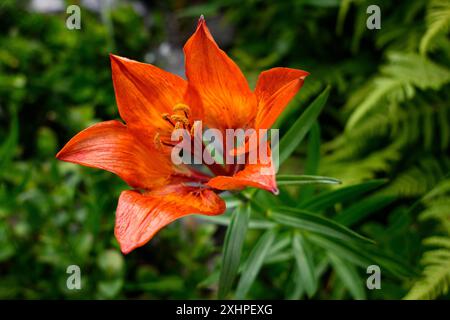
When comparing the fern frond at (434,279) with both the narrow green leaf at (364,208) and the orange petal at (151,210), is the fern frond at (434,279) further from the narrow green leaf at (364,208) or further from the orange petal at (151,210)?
the orange petal at (151,210)

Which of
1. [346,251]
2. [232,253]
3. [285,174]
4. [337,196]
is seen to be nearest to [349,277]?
[346,251]

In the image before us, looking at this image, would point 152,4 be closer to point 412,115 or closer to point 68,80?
point 68,80

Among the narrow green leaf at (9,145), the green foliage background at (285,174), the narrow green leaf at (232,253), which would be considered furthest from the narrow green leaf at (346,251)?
the narrow green leaf at (9,145)

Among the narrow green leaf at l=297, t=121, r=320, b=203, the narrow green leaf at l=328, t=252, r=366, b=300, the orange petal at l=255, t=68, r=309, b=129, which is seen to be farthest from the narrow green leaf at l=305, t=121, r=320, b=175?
the orange petal at l=255, t=68, r=309, b=129

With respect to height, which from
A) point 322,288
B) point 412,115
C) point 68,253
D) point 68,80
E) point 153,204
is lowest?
point 322,288

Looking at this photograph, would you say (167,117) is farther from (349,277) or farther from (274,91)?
(349,277)

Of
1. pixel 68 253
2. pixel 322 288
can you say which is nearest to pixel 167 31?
pixel 68 253
